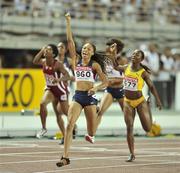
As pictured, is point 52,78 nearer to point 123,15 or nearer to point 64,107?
point 64,107

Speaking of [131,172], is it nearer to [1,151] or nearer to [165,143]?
[1,151]

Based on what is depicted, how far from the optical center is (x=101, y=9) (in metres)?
33.8

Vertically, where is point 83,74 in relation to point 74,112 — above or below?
above

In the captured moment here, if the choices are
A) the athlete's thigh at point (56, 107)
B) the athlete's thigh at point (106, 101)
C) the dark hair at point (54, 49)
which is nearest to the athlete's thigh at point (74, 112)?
the athlete's thigh at point (106, 101)

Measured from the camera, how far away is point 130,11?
3444 cm

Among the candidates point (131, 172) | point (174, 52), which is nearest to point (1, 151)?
point (131, 172)

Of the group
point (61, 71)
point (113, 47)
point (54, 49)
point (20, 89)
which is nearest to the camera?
point (113, 47)

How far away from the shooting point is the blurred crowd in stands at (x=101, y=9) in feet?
104

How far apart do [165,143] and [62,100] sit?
295cm

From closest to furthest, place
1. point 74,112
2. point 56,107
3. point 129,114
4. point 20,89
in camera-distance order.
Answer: point 74,112, point 129,114, point 56,107, point 20,89

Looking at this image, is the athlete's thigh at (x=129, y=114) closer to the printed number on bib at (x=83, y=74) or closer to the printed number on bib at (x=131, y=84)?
the printed number on bib at (x=131, y=84)

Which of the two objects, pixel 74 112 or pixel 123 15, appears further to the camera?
Answer: pixel 123 15

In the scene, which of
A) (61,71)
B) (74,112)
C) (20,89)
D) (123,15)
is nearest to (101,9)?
(123,15)

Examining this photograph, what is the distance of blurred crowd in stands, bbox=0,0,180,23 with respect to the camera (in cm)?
3177
